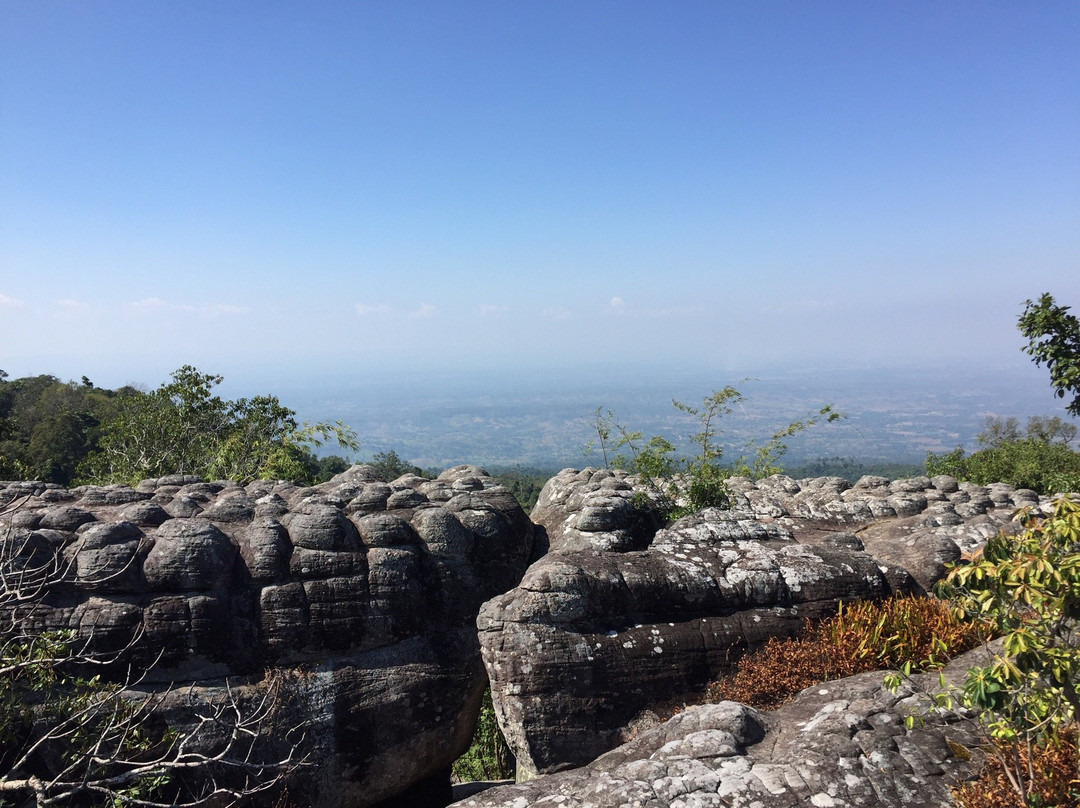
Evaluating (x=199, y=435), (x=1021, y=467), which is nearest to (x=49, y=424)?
(x=199, y=435)

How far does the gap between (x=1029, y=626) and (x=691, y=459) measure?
38.6ft

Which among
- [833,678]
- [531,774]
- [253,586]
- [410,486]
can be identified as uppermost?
[410,486]

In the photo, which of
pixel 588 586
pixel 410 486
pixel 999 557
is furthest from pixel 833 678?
pixel 410 486

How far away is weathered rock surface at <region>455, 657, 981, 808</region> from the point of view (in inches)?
250

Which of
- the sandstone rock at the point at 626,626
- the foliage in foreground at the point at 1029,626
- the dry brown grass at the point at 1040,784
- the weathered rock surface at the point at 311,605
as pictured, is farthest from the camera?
the weathered rock surface at the point at 311,605

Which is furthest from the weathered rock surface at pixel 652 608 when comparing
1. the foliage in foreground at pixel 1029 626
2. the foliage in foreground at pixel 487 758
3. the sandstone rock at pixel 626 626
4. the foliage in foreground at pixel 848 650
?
the foliage in foreground at pixel 487 758

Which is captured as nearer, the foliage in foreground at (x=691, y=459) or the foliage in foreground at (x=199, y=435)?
the foliage in foreground at (x=691, y=459)

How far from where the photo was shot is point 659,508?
14.9m

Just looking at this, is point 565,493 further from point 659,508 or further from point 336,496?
point 336,496

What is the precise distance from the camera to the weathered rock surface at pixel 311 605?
10.7 m

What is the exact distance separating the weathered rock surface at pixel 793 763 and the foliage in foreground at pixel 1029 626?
0.98 metres

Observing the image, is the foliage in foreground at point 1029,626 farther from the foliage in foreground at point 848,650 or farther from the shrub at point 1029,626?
the foliage in foreground at point 848,650

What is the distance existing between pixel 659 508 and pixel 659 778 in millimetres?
8421

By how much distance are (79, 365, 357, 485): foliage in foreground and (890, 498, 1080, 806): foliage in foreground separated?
78.0ft
